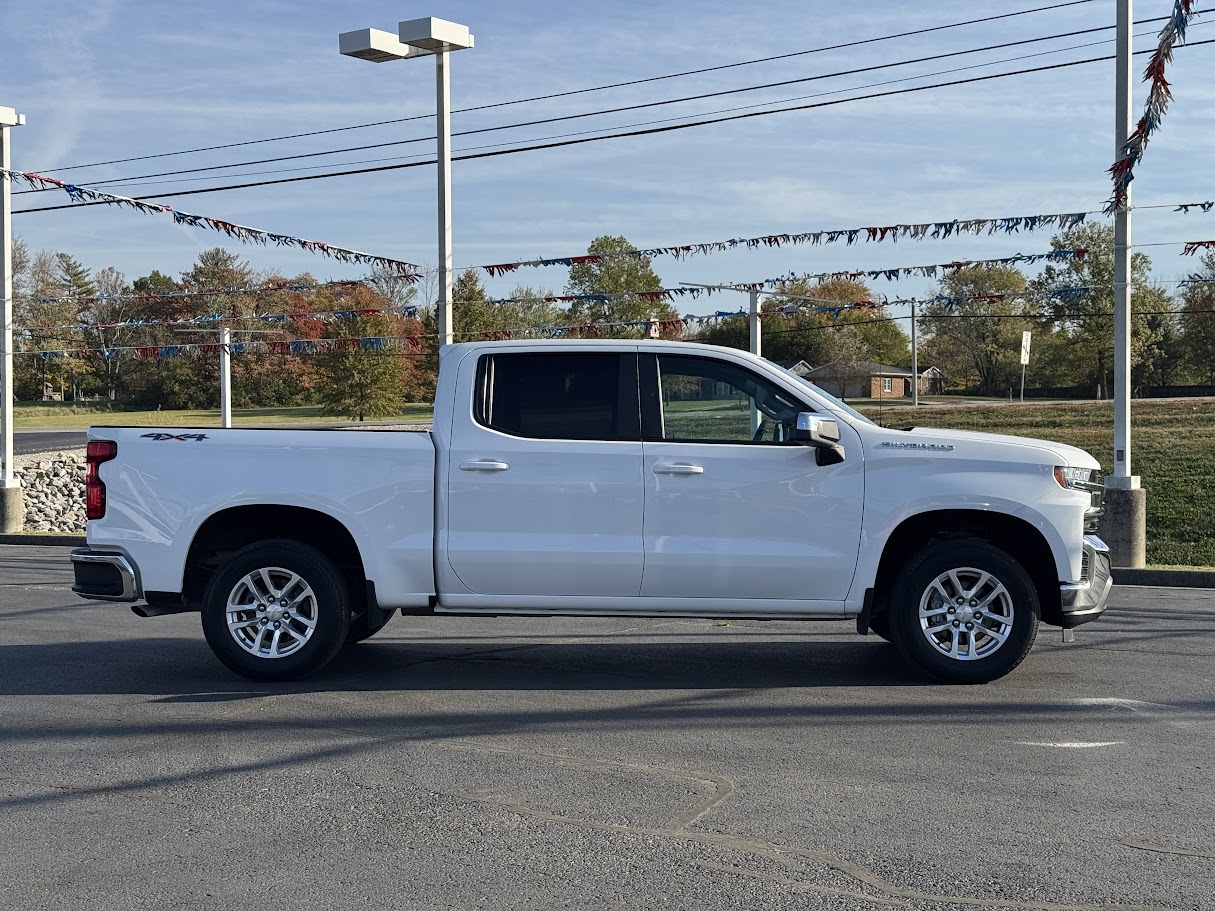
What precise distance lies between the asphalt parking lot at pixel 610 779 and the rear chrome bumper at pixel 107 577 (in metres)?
0.57

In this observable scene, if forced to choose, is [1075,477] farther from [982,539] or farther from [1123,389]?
[1123,389]

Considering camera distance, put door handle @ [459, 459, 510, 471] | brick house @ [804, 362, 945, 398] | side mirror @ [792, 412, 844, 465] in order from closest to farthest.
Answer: side mirror @ [792, 412, 844, 465] < door handle @ [459, 459, 510, 471] < brick house @ [804, 362, 945, 398]

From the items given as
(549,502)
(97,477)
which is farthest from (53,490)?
(549,502)

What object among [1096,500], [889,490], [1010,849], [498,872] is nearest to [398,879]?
[498,872]

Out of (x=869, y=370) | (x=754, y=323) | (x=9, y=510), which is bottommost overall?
(x=9, y=510)

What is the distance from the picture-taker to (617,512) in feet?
A: 24.9

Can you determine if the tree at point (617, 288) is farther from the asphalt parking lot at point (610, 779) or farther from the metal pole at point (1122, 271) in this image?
the asphalt parking lot at point (610, 779)

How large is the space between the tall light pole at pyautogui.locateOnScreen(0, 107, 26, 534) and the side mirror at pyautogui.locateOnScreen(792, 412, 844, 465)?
15914 millimetres

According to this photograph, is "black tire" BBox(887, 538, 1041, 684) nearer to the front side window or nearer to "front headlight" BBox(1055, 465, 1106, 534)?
"front headlight" BBox(1055, 465, 1106, 534)

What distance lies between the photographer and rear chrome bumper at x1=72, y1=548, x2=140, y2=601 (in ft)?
25.6

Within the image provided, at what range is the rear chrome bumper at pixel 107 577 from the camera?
7.79 meters

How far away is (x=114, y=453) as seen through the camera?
786cm

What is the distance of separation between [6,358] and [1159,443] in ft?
74.3

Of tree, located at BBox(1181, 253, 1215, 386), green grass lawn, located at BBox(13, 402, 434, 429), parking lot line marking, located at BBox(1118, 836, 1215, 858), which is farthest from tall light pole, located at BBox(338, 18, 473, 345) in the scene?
tree, located at BBox(1181, 253, 1215, 386)
